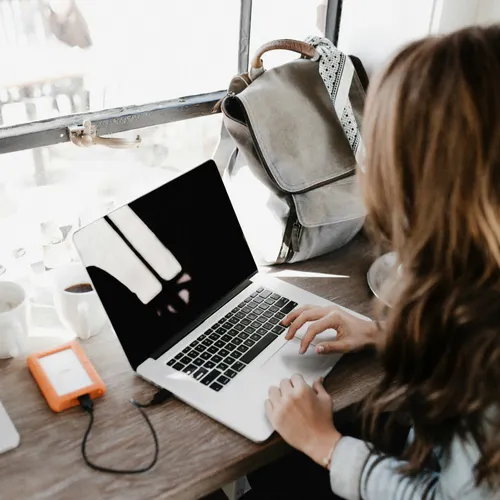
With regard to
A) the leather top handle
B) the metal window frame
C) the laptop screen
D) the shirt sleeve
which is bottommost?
the shirt sleeve

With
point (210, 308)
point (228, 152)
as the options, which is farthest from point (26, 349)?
point (228, 152)

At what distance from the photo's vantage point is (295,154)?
46.2 inches

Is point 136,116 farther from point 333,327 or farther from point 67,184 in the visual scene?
point 333,327

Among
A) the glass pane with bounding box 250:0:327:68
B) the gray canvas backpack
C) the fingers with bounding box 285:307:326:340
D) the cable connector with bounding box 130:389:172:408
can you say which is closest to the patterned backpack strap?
the gray canvas backpack

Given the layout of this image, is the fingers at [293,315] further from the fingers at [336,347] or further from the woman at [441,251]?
the woman at [441,251]

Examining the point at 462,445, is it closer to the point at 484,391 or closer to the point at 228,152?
the point at 484,391

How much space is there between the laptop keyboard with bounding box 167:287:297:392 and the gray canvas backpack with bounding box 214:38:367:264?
0.50 feet

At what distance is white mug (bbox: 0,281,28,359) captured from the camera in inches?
36.8

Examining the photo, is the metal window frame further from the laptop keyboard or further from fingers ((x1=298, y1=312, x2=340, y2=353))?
fingers ((x1=298, y1=312, x2=340, y2=353))

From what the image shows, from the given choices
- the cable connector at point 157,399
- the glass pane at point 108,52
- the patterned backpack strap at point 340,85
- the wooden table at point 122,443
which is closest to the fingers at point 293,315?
the wooden table at point 122,443

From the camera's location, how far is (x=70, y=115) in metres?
1.21

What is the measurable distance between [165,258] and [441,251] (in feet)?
1.52

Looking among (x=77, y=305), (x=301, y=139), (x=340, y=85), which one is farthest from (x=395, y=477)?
(x=340, y=85)

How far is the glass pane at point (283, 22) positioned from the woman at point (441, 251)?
30.7 inches
